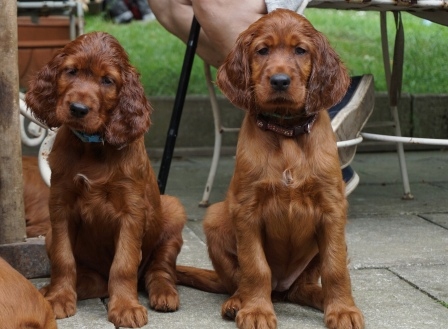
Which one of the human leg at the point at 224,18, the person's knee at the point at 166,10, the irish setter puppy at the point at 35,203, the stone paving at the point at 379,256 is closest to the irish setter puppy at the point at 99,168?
the stone paving at the point at 379,256

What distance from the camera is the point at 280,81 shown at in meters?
3.26

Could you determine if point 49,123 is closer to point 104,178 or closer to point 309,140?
point 104,178

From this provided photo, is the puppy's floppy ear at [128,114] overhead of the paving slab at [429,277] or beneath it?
overhead

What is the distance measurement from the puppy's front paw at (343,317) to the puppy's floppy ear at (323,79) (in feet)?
2.36

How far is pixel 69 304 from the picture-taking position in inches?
137

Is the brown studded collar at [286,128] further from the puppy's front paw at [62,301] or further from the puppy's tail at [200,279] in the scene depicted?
the puppy's front paw at [62,301]

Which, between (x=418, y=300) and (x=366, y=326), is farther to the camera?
(x=418, y=300)

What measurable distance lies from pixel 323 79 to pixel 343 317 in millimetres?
859

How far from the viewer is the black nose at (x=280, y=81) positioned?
325 cm

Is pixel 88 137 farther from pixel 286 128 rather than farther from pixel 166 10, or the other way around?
pixel 166 10

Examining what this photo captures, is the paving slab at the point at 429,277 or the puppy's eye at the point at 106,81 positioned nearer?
the puppy's eye at the point at 106,81

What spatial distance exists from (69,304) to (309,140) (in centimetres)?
108

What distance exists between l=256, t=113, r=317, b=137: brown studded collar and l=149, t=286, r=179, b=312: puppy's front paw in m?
0.74

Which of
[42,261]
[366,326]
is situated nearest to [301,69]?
[366,326]
